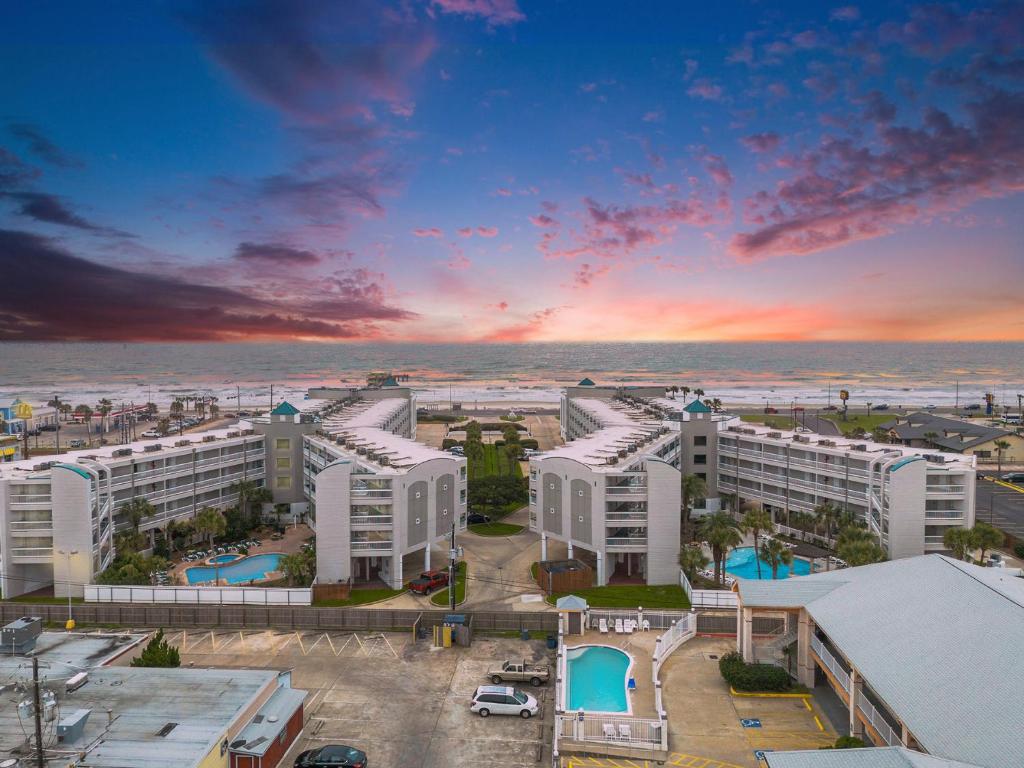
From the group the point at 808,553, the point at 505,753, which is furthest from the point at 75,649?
the point at 808,553

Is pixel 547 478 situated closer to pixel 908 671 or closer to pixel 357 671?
pixel 357 671

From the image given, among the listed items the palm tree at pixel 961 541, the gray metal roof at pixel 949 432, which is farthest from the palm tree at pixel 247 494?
the gray metal roof at pixel 949 432

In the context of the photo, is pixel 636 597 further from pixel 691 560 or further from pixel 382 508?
pixel 382 508

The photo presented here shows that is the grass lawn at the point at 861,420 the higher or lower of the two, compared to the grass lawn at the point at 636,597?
higher

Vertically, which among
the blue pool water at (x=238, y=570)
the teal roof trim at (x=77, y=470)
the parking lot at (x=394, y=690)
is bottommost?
the parking lot at (x=394, y=690)

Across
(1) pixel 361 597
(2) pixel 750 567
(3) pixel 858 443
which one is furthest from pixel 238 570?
(3) pixel 858 443

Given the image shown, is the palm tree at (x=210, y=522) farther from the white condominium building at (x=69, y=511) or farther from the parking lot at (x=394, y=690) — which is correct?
the parking lot at (x=394, y=690)

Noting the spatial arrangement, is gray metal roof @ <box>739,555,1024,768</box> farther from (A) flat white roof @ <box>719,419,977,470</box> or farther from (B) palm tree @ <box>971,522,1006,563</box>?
(A) flat white roof @ <box>719,419,977,470</box>
